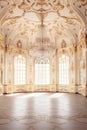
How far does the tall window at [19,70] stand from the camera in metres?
22.3

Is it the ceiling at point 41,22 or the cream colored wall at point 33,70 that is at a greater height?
the ceiling at point 41,22

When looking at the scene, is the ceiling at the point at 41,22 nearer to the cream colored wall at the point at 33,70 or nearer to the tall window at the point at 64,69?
the cream colored wall at the point at 33,70

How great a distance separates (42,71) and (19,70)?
2.65 metres

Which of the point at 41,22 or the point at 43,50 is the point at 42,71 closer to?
the point at 43,50

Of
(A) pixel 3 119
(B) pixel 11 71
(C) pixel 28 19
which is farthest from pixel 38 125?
(B) pixel 11 71

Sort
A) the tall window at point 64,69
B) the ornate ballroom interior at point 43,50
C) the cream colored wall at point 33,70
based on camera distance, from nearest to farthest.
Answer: the ornate ballroom interior at point 43,50 → the cream colored wall at point 33,70 → the tall window at point 64,69

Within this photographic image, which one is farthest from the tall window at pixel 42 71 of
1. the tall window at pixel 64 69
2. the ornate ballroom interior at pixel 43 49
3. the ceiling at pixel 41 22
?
the ceiling at pixel 41 22

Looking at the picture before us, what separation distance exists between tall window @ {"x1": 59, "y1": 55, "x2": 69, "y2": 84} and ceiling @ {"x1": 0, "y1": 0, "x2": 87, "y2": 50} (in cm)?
157

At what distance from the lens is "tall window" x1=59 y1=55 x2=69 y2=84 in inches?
875

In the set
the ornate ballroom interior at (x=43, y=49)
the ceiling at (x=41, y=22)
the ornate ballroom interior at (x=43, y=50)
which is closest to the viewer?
the ceiling at (x=41, y=22)

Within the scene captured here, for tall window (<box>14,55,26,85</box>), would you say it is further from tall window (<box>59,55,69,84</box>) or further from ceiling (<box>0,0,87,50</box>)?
tall window (<box>59,55,69,84</box>)

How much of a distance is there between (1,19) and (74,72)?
9.16 metres

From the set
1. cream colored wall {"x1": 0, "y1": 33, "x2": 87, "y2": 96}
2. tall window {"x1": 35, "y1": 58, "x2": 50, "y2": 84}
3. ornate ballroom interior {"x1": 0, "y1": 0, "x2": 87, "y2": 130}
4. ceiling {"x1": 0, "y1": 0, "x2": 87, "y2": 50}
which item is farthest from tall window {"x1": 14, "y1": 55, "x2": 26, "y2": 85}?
ceiling {"x1": 0, "y1": 0, "x2": 87, "y2": 50}

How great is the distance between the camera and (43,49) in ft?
75.9
